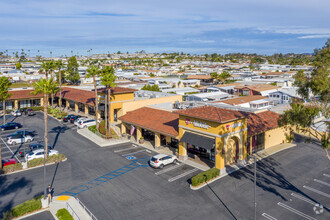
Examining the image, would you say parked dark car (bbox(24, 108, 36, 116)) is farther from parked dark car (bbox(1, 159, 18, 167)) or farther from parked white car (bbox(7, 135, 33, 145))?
parked dark car (bbox(1, 159, 18, 167))

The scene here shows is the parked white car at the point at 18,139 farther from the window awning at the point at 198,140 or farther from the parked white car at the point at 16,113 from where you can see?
the window awning at the point at 198,140

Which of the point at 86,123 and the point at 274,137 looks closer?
the point at 274,137

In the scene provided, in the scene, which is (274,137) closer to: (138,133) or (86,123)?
(138,133)

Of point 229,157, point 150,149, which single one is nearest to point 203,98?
point 150,149

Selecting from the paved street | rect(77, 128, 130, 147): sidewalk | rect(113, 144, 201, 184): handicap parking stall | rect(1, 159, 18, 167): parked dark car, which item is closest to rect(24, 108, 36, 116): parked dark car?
rect(77, 128, 130, 147): sidewalk

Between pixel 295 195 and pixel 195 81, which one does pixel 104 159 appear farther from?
pixel 195 81

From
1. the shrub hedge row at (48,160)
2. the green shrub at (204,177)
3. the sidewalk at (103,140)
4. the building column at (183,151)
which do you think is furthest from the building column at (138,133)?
the green shrub at (204,177)

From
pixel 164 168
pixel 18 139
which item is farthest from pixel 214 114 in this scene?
pixel 18 139
